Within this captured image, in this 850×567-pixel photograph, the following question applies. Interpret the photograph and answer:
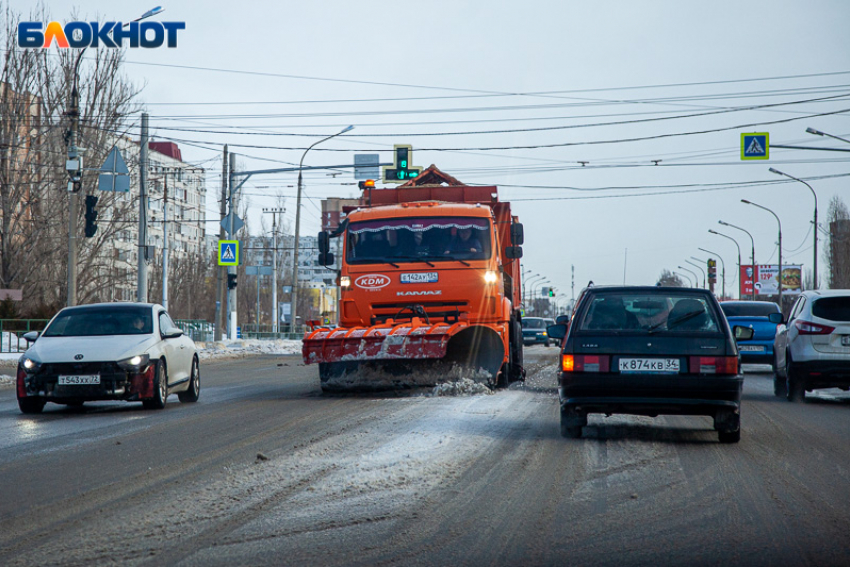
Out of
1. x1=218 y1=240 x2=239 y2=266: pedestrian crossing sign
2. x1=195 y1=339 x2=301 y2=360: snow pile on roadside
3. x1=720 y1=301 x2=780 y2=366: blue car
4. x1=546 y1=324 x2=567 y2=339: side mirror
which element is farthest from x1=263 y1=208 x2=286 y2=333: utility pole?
x1=546 y1=324 x2=567 y2=339: side mirror

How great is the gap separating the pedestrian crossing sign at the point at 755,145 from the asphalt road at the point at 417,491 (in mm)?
19543

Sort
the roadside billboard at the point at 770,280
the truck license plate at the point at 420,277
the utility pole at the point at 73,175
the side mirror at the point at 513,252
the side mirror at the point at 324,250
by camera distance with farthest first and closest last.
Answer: the roadside billboard at the point at 770,280 → the utility pole at the point at 73,175 → the side mirror at the point at 513,252 → the side mirror at the point at 324,250 → the truck license plate at the point at 420,277

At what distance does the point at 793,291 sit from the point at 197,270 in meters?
57.8

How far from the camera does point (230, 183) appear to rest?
35.8m

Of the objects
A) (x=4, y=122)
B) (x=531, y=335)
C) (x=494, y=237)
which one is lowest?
(x=531, y=335)

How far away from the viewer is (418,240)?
16.2 m

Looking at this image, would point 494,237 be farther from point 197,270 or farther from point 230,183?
point 197,270

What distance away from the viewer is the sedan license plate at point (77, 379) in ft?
41.1

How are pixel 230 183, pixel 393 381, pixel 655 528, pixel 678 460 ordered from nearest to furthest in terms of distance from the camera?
1. pixel 655 528
2. pixel 678 460
3. pixel 393 381
4. pixel 230 183

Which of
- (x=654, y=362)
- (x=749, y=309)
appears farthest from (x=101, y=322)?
(x=749, y=309)

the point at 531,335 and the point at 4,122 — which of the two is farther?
the point at 531,335

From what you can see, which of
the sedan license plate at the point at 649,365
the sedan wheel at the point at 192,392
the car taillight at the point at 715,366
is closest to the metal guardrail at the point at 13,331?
the sedan wheel at the point at 192,392

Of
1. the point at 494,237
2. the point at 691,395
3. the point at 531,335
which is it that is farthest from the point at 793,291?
the point at 691,395

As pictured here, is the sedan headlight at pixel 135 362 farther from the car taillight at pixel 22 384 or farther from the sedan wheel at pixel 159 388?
the car taillight at pixel 22 384
